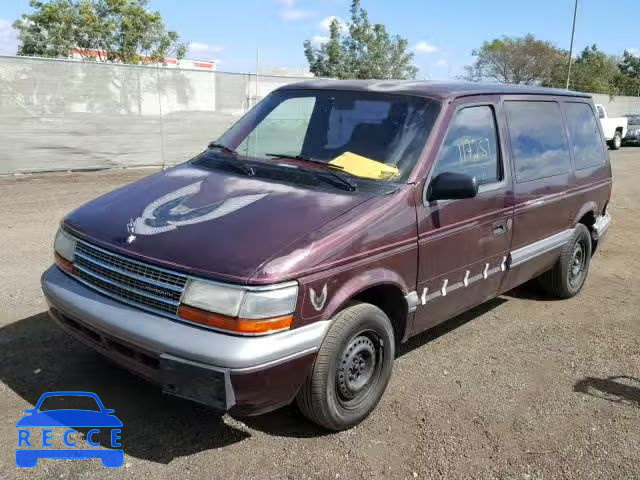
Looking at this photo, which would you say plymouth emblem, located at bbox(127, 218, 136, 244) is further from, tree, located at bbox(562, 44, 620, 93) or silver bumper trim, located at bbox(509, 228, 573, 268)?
tree, located at bbox(562, 44, 620, 93)

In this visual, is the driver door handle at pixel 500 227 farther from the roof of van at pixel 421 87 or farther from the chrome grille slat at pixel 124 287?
the chrome grille slat at pixel 124 287

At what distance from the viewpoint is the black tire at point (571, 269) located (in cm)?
553

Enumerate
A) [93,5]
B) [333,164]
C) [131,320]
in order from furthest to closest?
[93,5], [333,164], [131,320]

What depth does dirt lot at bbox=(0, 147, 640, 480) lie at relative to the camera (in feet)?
10.1

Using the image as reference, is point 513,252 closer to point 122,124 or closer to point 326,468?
point 326,468

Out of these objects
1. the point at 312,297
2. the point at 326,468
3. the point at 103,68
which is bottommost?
the point at 326,468

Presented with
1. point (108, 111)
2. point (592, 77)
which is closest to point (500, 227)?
point (108, 111)

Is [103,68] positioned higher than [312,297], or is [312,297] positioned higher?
[103,68]

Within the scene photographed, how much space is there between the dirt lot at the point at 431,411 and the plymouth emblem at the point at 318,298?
2.66 ft

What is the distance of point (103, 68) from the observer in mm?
Result: 12180

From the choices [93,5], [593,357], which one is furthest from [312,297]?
[93,5]

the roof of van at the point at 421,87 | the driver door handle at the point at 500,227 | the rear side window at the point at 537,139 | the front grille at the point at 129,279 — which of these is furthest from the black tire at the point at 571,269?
the front grille at the point at 129,279

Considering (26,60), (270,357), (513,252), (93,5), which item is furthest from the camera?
(93,5)

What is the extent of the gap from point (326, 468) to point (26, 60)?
10679mm
